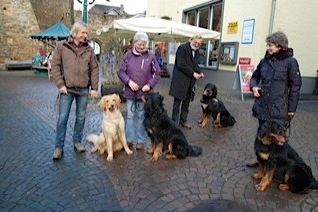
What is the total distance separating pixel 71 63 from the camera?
14.9 feet

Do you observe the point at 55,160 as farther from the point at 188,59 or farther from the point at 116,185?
the point at 188,59

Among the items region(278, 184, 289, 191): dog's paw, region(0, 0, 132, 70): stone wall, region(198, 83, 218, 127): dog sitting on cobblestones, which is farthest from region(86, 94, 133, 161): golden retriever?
region(0, 0, 132, 70): stone wall

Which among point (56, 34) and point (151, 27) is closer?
point (151, 27)

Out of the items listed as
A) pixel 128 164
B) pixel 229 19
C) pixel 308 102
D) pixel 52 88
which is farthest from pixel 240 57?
pixel 128 164

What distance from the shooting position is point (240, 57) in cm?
1189

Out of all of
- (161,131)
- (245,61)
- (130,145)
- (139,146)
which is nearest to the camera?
(161,131)

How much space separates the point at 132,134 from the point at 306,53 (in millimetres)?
9058

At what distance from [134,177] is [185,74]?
2.93 metres

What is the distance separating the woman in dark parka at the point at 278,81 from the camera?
155 inches

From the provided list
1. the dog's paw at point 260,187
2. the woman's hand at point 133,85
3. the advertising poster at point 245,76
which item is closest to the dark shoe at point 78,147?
the woman's hand at point 133,85

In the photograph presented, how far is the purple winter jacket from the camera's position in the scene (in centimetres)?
500

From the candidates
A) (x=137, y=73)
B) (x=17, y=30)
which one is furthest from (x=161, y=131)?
(x=17, y=30)

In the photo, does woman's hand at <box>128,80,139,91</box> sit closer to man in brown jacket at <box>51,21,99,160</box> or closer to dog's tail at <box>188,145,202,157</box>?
man in brown jacket at <box>51,21,99,160</box>

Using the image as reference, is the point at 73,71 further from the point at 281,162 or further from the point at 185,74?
the point at 281,162
